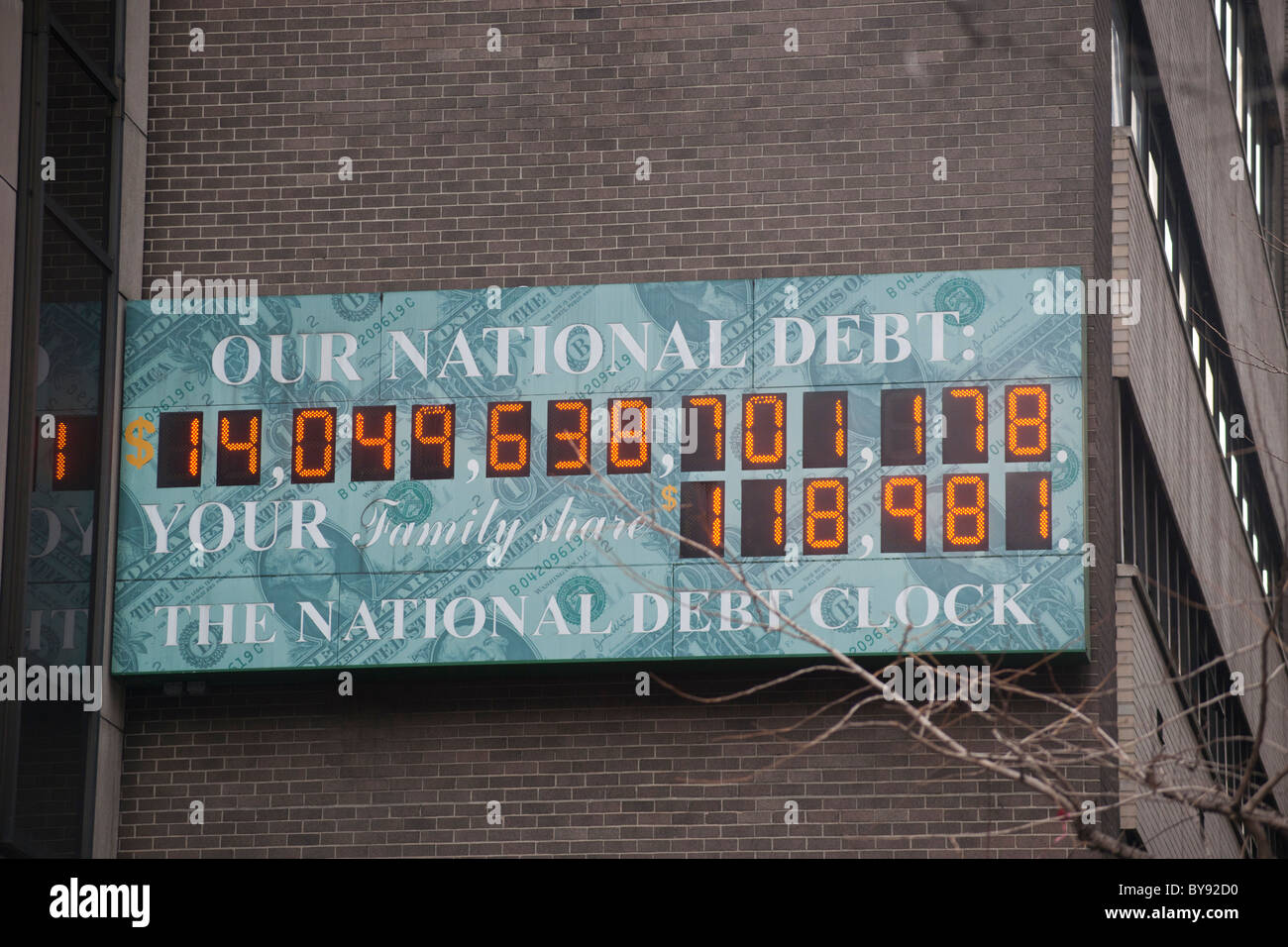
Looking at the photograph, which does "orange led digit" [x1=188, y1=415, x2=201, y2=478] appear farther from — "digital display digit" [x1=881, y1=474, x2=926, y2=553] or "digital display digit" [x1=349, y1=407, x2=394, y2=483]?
"digital display digit" [x1=881, y1=474, x2=926, y2=553]

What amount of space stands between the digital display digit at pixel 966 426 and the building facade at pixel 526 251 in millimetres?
912

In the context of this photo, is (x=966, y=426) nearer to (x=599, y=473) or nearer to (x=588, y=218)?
(x=599, y=473)

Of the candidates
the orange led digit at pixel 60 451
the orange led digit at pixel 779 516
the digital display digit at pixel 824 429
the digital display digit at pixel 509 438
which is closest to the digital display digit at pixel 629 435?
the digital display digit at pixel 509 438

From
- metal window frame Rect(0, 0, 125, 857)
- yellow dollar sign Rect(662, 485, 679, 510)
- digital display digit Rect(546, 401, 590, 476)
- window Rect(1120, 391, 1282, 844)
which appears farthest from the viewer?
window Rect(1120, 391, 1282, 844)

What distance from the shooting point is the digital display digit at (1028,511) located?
17000mm

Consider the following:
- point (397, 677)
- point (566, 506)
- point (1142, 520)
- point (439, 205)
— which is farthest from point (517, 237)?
point (1142, 520)

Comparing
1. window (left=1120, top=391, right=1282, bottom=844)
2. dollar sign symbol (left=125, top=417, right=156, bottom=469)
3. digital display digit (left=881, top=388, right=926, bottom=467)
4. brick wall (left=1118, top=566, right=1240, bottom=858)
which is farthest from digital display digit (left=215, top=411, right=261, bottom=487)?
window (left=1120, top=391, right=1282, bottom=844)

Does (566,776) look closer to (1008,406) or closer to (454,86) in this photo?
(1008,406)

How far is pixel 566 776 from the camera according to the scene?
17.8 m

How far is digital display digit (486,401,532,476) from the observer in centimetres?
1788

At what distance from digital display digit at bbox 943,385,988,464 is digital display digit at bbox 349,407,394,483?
14.7 ft

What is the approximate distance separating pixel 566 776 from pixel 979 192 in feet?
19.0

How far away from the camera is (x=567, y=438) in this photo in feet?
58.7

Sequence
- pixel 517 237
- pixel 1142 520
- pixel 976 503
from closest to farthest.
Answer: pixel 976 503 < pixel 517 237 < pixel 1142 520
